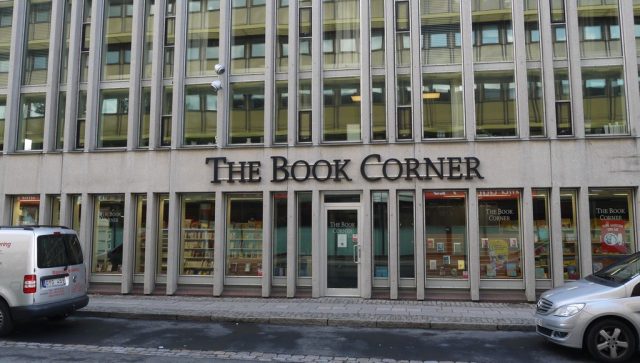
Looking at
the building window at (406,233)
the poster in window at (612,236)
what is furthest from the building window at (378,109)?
the poster in window at (612,236)

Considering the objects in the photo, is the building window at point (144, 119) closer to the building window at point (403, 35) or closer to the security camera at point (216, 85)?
the security camera at point (216, 85)

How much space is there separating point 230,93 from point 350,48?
3562 mm

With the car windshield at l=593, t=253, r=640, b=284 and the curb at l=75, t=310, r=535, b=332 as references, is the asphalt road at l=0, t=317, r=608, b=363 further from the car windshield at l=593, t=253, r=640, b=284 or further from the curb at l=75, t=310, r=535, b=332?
the car windshield at l=593, t=253, r=640, b=284

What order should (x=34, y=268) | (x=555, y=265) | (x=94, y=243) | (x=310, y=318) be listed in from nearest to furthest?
(x=34, y=268) → (x=310, y=318) → (x=555, y=265) → (x=94, y=243)

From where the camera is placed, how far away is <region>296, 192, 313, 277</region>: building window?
1337 centimetres

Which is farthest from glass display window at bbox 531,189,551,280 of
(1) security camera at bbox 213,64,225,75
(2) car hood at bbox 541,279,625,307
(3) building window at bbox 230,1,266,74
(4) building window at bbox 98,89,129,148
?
(4) building window at bbox 98,89,129,148

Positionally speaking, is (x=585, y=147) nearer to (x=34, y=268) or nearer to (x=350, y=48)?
(x=350, y=48)

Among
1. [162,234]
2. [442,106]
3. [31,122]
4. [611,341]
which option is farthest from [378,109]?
→ [31,122]

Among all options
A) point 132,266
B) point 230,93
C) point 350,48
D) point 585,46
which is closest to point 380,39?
point 350,48

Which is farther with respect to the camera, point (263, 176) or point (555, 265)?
point (263, 176)

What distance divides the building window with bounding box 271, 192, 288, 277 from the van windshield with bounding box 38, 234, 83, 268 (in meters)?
4.87

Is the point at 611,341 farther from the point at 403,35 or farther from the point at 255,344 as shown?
the point at 403,35

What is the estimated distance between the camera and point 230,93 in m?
14.1

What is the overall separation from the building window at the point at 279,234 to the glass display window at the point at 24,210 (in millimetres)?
7257
